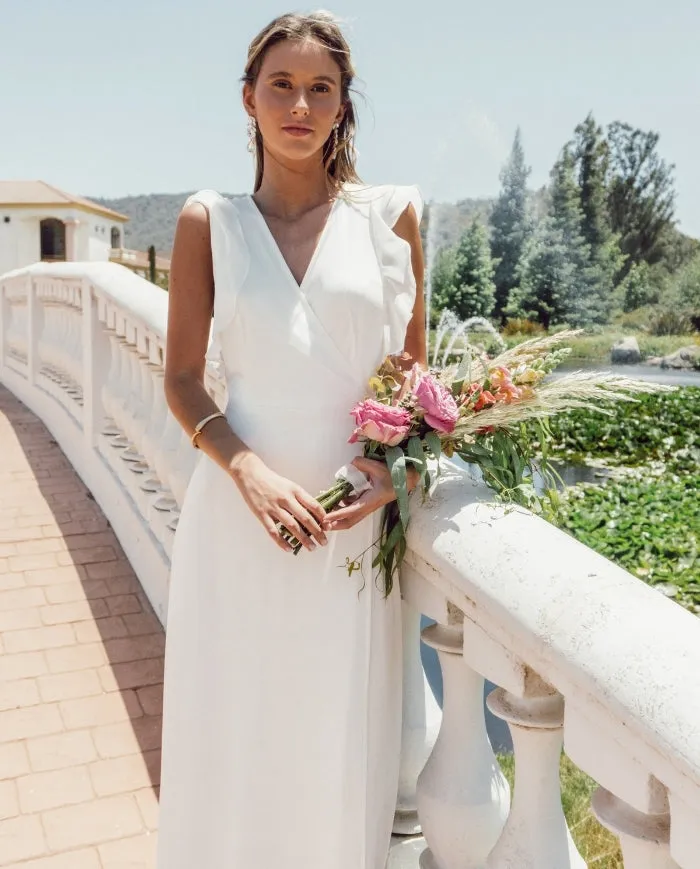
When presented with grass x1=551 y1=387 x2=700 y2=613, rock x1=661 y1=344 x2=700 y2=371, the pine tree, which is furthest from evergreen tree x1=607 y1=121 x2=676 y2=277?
grass x1=551 y1=387 x2=700 y2=613

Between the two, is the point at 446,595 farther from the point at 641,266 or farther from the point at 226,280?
the point at 641,266

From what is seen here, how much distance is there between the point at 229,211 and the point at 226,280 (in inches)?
6.3

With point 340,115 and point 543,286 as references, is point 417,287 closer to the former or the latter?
point 340,115

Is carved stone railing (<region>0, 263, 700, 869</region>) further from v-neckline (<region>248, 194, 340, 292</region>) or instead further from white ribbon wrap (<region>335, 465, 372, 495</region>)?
v-neckline (<region>248, 194, 340, 292</region>)

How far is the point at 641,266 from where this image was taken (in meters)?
41.8

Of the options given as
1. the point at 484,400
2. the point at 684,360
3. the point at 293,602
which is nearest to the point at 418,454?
the point at 484,400

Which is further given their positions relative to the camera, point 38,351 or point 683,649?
point 38,351

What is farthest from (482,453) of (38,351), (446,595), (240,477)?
(38,351)

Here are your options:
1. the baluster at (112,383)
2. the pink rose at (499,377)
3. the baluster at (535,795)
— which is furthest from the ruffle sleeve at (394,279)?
the baluster at (112,383)

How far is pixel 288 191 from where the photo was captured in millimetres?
1776

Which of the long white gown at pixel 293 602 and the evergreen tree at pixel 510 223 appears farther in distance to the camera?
the evergreen tree at pixel 510 223

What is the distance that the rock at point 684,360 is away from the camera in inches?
Answer: 1121

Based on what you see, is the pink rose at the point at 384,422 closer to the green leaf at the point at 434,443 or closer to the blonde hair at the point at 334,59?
the green leaf at the point at 434,443

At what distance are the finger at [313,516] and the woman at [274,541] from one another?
0.33 ft
